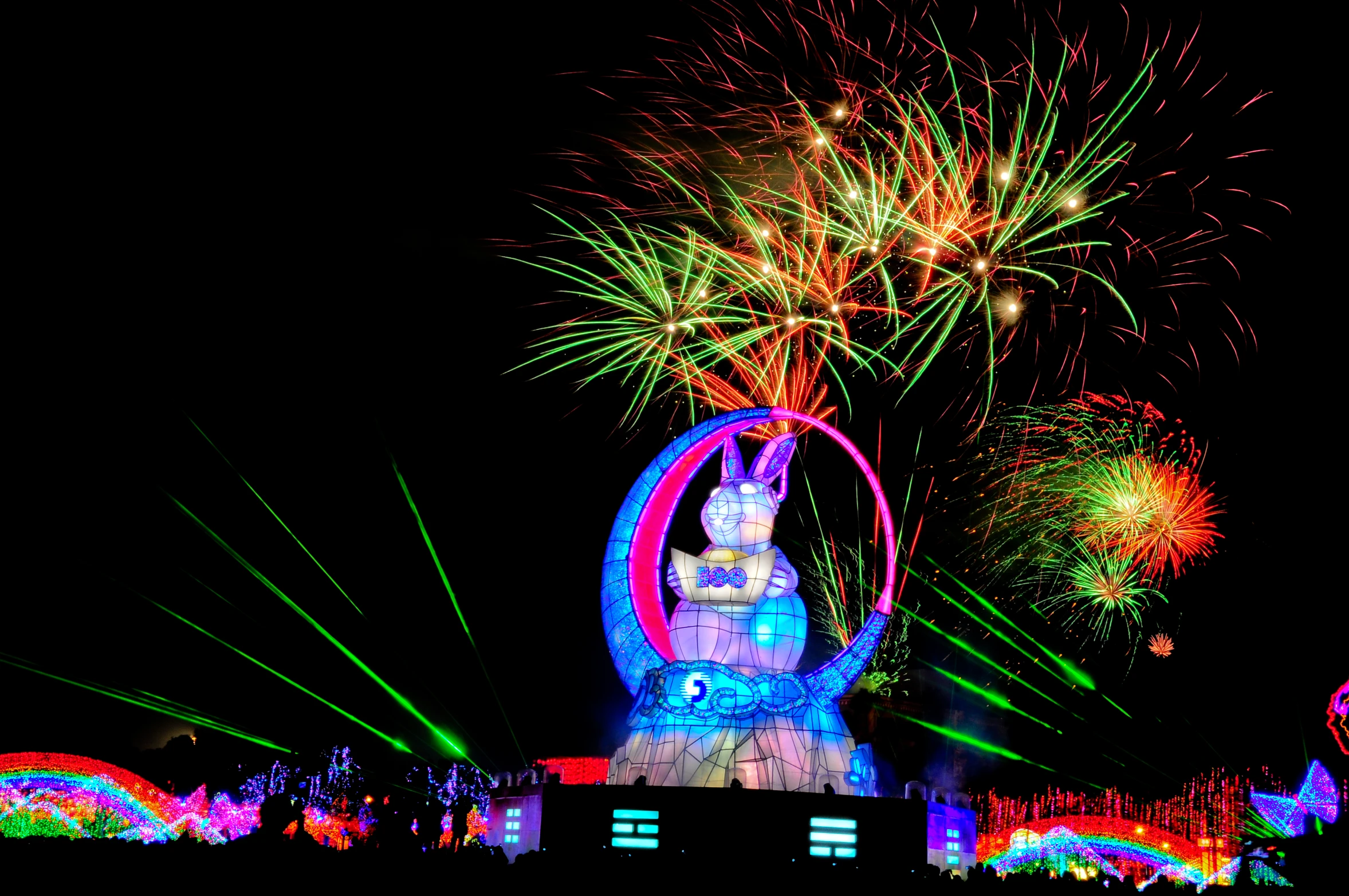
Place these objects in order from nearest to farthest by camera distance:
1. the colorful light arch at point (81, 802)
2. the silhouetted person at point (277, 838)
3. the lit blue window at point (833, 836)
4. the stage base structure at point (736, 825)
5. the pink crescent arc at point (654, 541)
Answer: the silhouetted person at point (277, 838)
the stage base structure at point (736, 825)
the lit blue window at point (833, 836)
the pink crescent arc at point (654, 541)
the colorful light arch at point (81, 802)

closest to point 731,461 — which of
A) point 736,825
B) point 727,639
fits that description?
point 727,639

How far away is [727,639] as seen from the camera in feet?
87.3

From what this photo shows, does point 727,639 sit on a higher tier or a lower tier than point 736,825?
higher

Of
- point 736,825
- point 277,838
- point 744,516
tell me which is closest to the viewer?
point 277,838

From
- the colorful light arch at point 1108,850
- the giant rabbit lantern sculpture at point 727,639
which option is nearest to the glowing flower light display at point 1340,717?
the giant rabbit lantern sculpture at point 727,639

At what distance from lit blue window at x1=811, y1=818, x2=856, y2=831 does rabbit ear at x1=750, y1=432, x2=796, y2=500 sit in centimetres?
780

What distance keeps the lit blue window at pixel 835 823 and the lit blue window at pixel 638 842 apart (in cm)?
342

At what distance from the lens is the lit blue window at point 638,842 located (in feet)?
78.2

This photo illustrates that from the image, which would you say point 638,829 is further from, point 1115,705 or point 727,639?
point 1115,705

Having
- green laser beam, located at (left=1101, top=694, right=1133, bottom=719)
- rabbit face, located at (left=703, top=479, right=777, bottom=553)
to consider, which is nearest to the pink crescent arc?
rabbit face, located at (left=703, top=479, right=777, bottom=553)

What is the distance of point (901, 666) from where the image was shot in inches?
1806

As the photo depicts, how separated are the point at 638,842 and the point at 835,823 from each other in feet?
14.2

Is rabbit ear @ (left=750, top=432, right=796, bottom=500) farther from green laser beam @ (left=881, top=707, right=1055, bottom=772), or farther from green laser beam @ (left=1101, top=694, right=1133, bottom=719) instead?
green laser beam @ (left=881, top=707, right=1055, bottom=772)

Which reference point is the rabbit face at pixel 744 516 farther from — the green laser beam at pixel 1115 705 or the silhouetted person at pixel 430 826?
the green laser beam at pixel 1115 705
